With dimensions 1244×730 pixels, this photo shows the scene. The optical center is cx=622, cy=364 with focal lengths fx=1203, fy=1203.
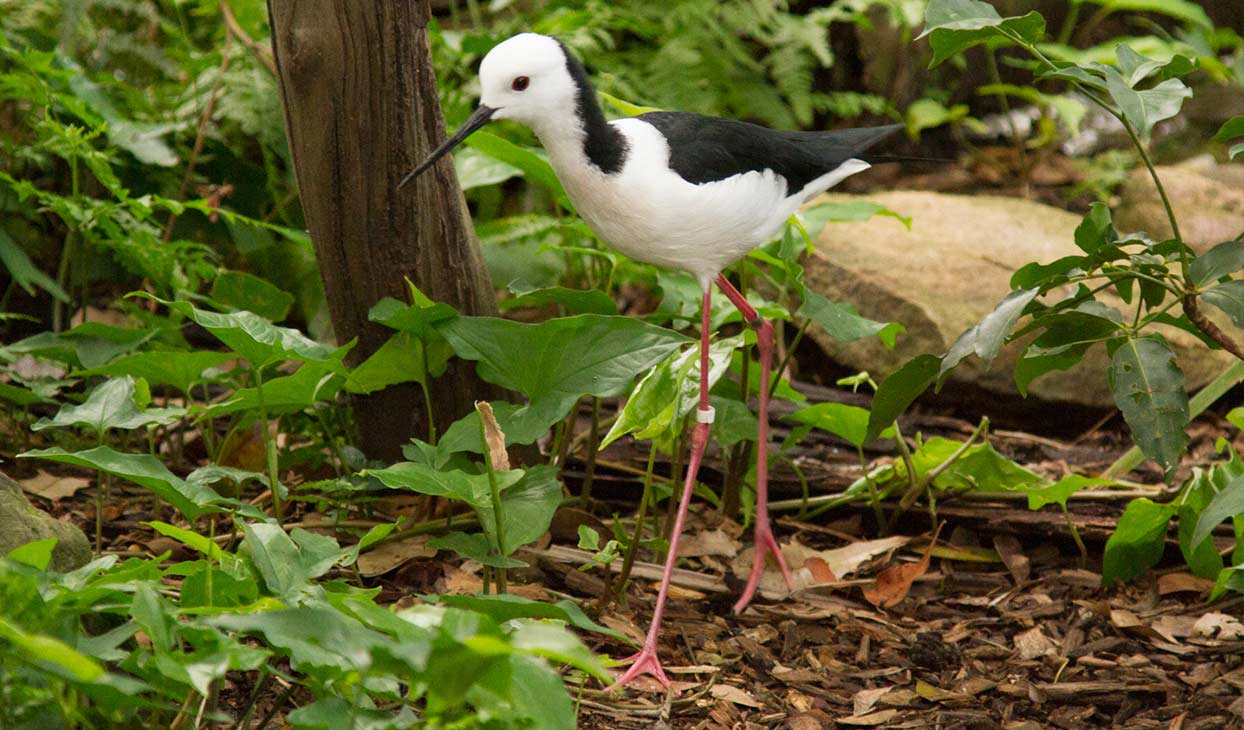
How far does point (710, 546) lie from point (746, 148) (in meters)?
1.05

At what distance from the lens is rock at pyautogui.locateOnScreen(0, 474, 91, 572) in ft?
7.09

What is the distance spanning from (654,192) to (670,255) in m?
0.17

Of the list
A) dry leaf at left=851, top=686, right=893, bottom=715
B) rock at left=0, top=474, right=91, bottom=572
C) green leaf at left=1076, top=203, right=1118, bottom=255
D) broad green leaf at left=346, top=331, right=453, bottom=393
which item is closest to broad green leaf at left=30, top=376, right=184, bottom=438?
rock at left=0, top=474, right=91, bottom=572

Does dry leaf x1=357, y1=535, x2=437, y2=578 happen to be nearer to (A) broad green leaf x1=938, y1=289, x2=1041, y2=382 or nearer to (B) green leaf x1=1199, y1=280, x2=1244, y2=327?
(A) broad green leaf x1=938, y1=289, x2=1041, y2=382

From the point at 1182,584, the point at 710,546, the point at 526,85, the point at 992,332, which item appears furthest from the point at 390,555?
the point at 1182,584

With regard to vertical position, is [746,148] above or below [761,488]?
above

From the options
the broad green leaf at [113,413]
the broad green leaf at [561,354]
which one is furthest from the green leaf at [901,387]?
the broad green leaf at [113,413]

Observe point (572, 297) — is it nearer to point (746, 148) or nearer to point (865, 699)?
point (746, 148)

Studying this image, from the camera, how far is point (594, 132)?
2.54 meters

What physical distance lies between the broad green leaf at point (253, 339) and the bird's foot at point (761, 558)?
113cm

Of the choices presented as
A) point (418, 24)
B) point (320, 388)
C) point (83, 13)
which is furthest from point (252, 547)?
point (83, 13)

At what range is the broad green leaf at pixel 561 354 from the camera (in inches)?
101

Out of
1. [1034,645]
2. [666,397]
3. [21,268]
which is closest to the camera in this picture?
[666,397]

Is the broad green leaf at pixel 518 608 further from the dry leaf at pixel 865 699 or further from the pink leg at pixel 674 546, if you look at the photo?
the dry leaf at pixel 865 699
